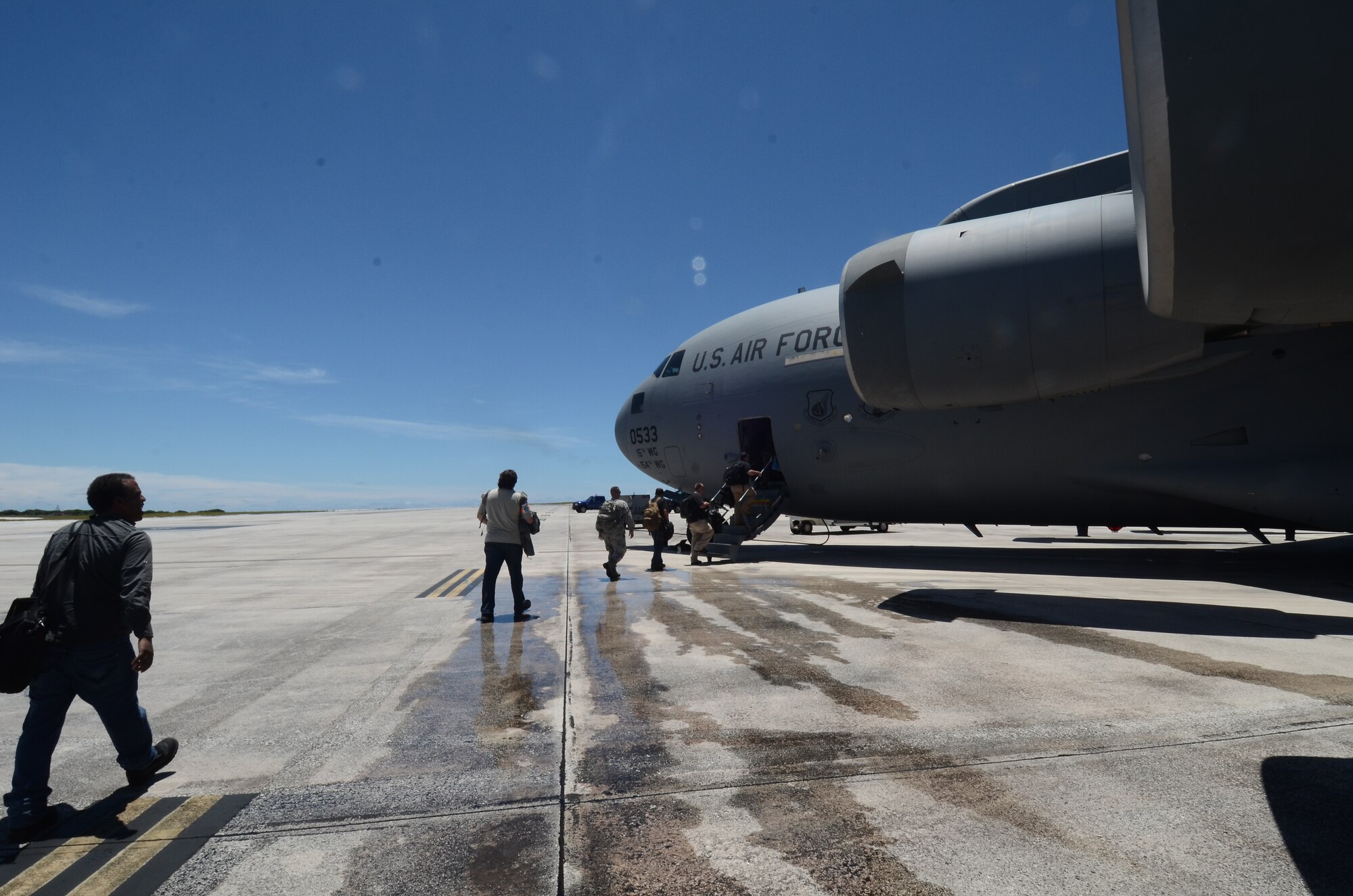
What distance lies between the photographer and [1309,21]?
2750 mm

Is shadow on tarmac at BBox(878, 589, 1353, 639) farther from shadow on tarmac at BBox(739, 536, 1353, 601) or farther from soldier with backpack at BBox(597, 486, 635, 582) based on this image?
soldier with backpack at BBox(597, 486, 635, 582)

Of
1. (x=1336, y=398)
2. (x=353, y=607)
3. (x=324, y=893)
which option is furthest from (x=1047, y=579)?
(x=324, y=893)

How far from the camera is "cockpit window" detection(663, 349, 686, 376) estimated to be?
675 inches

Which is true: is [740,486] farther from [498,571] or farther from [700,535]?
[498,571]

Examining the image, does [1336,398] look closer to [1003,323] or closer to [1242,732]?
[1003,323]

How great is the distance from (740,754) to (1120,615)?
217 inches

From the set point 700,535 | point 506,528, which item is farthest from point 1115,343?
point 700,535

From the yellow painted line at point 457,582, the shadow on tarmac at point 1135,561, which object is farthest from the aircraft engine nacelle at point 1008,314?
the yellow painted line at point 457,582

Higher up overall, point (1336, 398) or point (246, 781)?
point (1336, 398)

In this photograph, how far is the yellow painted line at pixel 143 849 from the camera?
8.87 ft

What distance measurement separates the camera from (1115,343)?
26.2ft

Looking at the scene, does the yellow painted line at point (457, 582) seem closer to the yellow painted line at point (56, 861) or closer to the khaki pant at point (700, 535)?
the khaki pant at point (700, 535)

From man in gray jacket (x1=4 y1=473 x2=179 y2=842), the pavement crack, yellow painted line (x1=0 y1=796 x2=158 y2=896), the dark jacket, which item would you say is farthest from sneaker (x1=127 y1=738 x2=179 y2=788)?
the pavement crack

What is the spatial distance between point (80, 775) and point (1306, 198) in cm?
644
